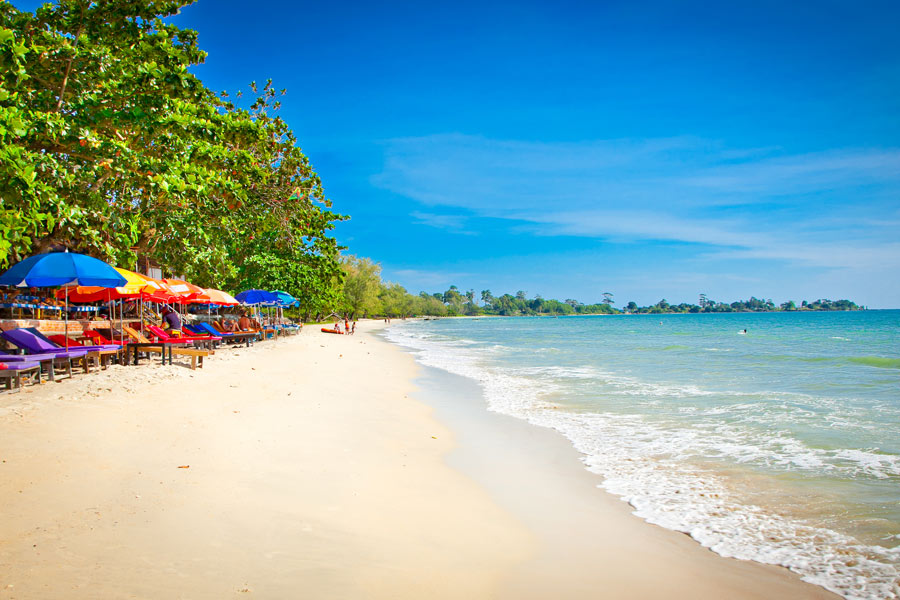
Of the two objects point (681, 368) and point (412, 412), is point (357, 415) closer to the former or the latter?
point (412, 412)

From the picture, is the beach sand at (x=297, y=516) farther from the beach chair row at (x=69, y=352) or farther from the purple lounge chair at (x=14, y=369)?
the beach chair row at (x=69, y=352)

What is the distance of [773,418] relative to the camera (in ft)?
31.2

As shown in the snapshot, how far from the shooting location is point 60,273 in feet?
28.0

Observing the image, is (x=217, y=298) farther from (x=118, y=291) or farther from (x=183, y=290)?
(x=118, y=291)

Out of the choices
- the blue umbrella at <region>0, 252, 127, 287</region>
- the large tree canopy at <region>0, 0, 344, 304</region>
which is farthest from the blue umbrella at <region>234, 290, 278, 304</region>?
the blue umbrella at <region>0, 252, 127, 287</region>

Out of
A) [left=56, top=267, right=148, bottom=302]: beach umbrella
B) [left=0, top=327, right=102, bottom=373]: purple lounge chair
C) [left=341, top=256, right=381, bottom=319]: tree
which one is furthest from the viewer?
[left=341, top=256, right=381, bottom=319]: tree

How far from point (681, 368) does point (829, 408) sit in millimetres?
8086

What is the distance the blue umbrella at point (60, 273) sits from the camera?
8508mm

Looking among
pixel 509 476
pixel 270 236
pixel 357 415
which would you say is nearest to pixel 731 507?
pixel 509 476

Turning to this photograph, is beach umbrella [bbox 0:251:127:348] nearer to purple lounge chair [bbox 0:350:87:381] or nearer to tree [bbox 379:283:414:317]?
purple lounge chair [bbox 0:350:87:381]

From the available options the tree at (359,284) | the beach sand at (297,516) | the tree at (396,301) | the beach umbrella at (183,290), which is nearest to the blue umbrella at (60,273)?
the beach sand at (297,516)

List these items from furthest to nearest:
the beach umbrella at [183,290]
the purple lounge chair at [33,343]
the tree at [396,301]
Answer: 1. the tree at [396,301]
2. the beach umbrella at [183,290]
3. the purple lounge chair at [33,343]

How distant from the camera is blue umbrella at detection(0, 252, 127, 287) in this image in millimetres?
8508

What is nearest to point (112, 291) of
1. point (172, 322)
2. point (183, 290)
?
point (183, 290)
